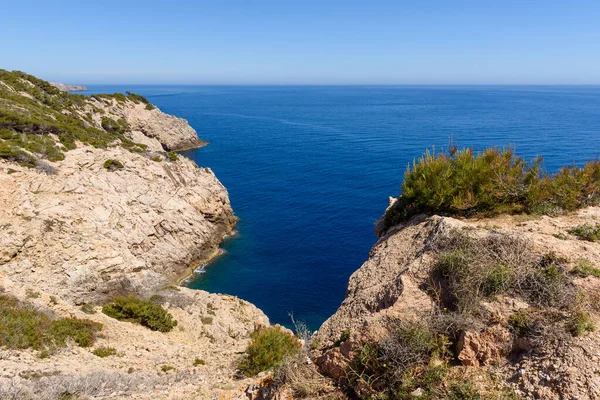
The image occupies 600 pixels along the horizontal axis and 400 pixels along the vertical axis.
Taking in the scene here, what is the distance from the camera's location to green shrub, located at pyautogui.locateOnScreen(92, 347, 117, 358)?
1611cm

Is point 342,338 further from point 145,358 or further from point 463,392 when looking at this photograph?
point 145,358

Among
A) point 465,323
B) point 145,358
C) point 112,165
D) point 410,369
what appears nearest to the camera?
point 410,369

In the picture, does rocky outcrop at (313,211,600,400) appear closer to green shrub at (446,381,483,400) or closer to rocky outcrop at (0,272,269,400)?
green shrub at (446,381,483,400)

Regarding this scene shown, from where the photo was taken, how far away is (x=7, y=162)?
95.7ft

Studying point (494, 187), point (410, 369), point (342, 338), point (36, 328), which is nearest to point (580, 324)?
point (410, 369)

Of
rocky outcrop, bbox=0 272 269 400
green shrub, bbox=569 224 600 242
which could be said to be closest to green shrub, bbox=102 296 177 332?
rocky outcrop, bbox=0 272 269 400

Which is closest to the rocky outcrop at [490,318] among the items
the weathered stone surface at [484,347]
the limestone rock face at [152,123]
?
the weathered stone surface at [484,347]

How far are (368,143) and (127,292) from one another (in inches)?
2507

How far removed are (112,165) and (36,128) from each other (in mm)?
8627

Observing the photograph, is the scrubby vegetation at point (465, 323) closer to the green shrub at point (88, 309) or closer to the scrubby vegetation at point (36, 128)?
the green shrub at point (88, 309)

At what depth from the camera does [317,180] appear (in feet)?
194

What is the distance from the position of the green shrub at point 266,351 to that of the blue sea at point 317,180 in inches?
478

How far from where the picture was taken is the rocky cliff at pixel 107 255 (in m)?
13.8

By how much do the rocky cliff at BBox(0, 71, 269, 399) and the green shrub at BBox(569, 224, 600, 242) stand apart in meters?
12.5
